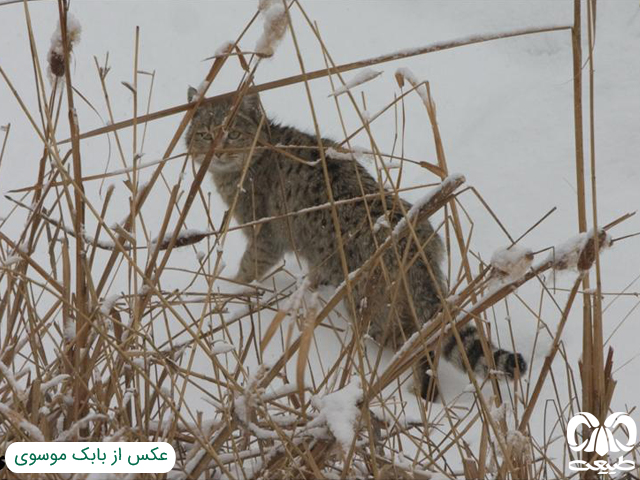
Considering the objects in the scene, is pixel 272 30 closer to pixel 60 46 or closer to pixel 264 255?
pixel 60 46

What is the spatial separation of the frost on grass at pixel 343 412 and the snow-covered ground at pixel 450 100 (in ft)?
4.72

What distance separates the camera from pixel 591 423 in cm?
150

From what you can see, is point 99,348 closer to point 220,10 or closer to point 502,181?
point 502,181

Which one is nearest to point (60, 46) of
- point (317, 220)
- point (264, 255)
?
point (317, 220)

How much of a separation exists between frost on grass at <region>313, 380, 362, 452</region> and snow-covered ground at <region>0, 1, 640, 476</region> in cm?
144

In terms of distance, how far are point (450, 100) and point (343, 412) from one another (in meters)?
3.44

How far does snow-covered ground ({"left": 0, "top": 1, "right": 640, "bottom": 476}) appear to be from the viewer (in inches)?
140

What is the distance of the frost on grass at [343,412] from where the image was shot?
1.25 metres

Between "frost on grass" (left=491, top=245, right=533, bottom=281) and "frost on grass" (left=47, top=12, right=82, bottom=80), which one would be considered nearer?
"frost on grass" (left=491, top=245, right=533, bottom=281)

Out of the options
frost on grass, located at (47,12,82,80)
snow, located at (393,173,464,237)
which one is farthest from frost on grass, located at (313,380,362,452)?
frost on grass, located at (47,12,82,80)

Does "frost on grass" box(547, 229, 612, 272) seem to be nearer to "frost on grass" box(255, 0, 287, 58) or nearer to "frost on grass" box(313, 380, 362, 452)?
"frost on grass" box(313, 380, 362, 452)

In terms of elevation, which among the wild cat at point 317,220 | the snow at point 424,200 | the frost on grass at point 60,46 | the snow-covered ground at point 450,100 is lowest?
the snow at point 424,200

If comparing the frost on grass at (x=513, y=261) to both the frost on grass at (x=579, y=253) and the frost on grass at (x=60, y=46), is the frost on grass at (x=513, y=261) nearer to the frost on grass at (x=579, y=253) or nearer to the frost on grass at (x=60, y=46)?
the frost on grass at (x=579, y=253)

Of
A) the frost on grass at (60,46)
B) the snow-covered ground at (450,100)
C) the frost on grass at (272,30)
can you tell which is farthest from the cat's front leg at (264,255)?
the frost on grass at (272,30)
